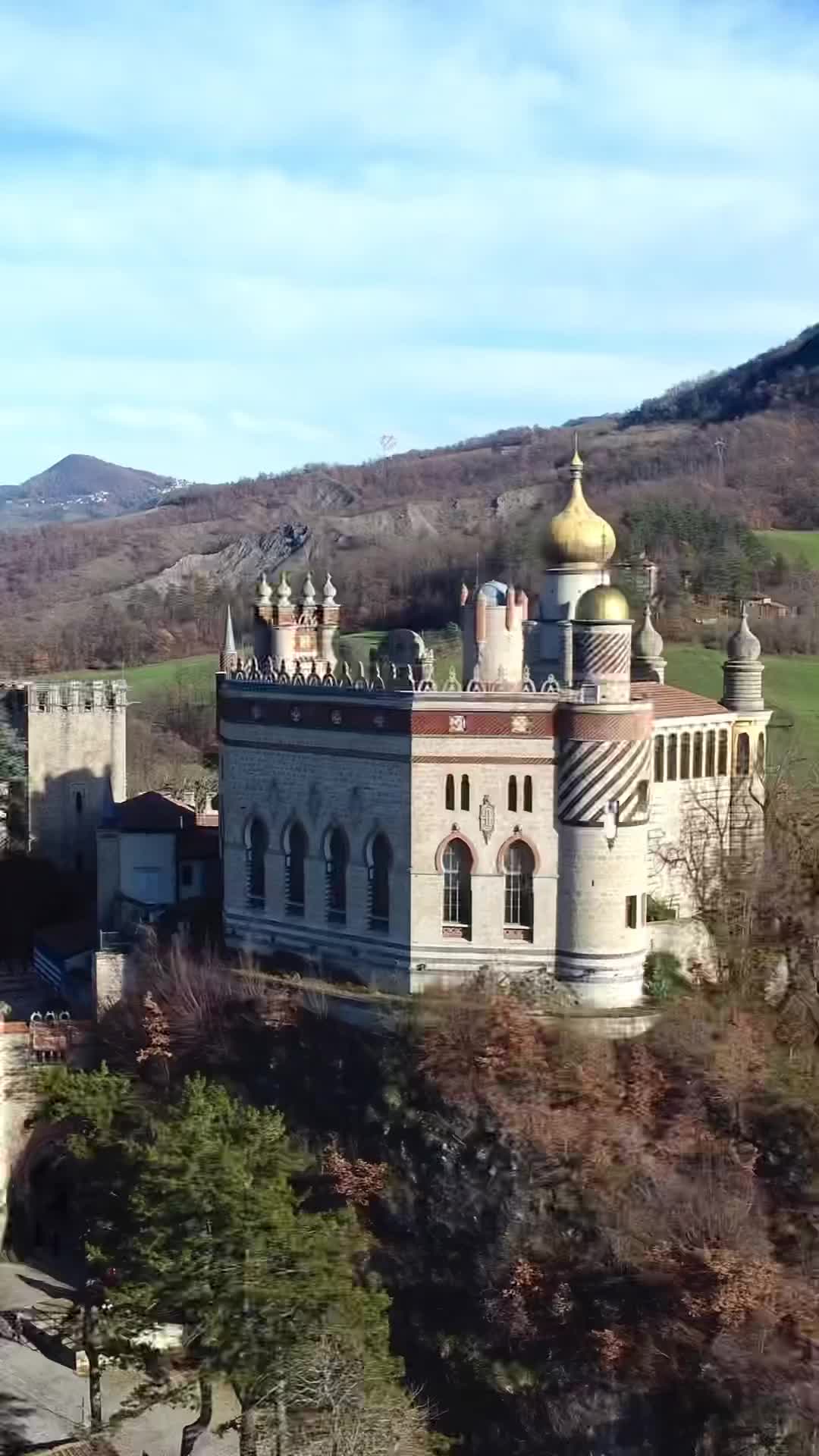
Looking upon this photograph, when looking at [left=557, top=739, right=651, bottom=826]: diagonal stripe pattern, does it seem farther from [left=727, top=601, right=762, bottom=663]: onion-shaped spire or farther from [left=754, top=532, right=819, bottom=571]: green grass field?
[left=754, top=532, right=819, bottom=571]: green grass field

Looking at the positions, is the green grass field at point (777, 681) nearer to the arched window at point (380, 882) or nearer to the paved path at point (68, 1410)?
the arched window at point (380, 882)

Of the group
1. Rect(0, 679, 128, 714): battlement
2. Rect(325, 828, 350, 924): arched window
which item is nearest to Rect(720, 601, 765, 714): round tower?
Rect(325, 828, 350, 924): arched window

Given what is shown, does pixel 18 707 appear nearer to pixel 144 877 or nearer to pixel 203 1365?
pixel 144 877

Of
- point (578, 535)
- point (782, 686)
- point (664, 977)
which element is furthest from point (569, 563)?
point (782, 686)

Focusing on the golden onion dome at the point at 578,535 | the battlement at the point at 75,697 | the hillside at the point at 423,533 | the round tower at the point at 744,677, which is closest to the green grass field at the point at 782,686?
the hillside at the point at 423,533

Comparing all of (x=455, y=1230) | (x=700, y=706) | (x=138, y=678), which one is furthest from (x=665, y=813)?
(x=138, y=678)

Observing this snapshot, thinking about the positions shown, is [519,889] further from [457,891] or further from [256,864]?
[256,864]
